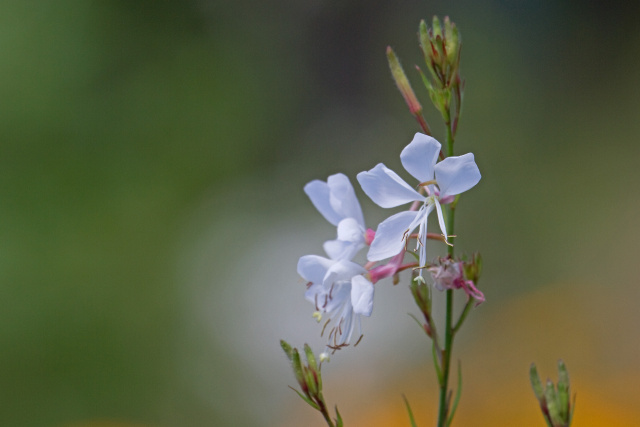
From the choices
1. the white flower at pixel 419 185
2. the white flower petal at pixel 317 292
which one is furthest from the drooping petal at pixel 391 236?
the white flower petal at pixel 317 292

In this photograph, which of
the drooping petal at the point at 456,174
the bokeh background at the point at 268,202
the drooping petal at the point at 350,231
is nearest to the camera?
the drooping petal at the point at 456,174

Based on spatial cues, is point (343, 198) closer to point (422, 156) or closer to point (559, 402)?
point (422, 156)

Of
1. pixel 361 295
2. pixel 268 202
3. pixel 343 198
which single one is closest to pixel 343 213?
pixel 343 198

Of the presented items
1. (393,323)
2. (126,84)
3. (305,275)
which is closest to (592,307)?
(393,323)

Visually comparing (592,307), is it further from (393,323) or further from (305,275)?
(305,275)

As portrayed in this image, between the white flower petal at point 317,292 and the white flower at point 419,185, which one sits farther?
the white flower petal at point 317,292

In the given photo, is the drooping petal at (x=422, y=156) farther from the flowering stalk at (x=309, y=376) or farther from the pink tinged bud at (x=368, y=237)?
the flowering stalk at (x=309, y=376)

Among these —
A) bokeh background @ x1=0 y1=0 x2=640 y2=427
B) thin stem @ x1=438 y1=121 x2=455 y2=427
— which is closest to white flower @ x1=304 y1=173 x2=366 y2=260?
thin stem @ x1=438 y1=121 x2=455 y2=427
